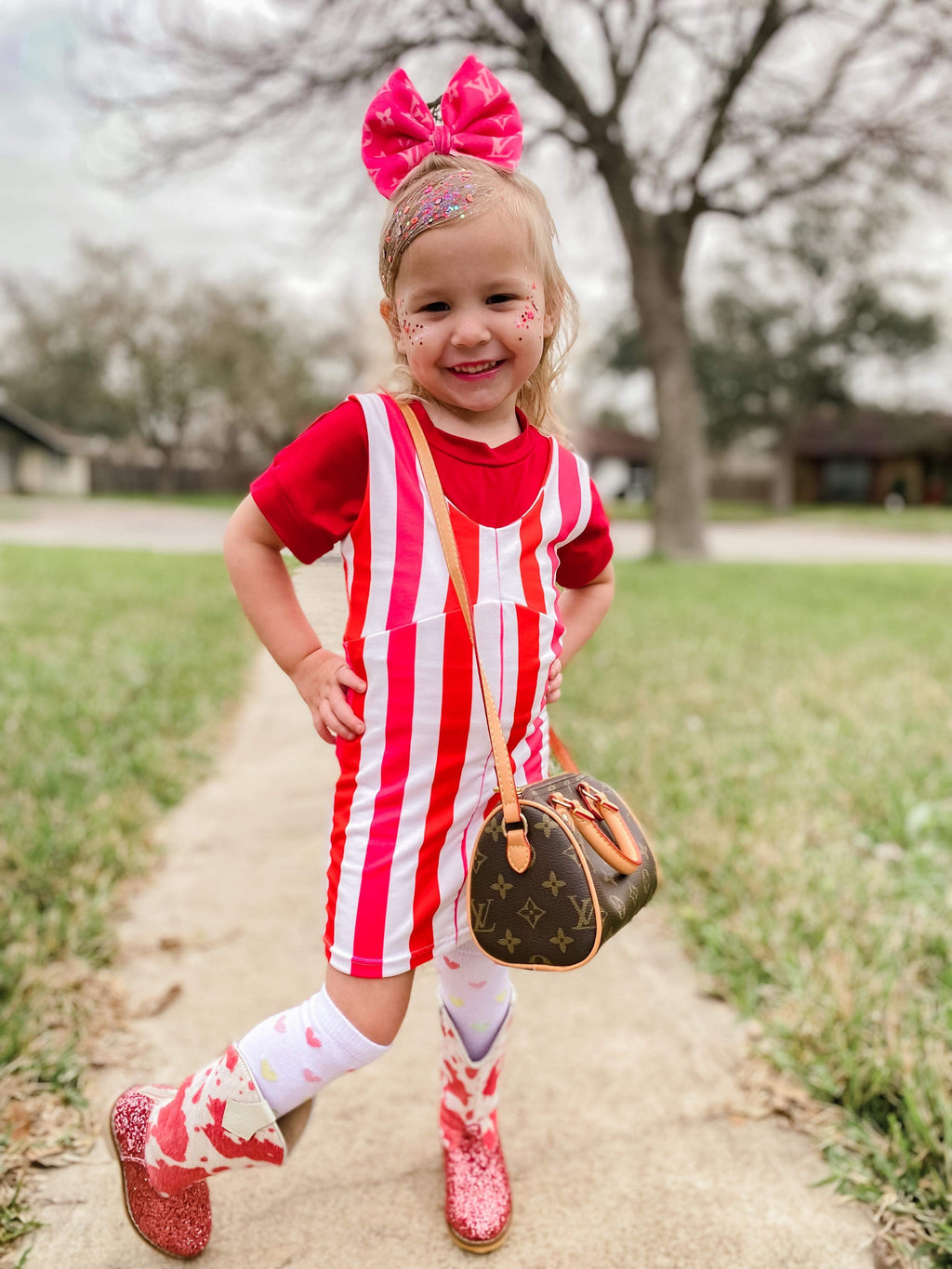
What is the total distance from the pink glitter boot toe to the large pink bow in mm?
1399

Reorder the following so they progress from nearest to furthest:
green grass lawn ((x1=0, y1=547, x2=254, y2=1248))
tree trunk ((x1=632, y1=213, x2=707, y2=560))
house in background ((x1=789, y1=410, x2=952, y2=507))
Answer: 1. green grass lawn ((x1=0, y1=547, x2=254, y2=1248))
2. tree trunk ((x1=632, y1=213, x2=707, y2=560))
3. house in background ((x1=789, y1=410, x2=952, y2=507))

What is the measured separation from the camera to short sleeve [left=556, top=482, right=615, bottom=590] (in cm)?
155

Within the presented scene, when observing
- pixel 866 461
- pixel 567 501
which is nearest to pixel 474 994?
pixel 567 501

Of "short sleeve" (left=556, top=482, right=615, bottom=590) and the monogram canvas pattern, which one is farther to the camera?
"short sleeve" (left=556, top=482, right=615, bottom=590)

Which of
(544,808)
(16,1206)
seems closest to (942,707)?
(544,808)

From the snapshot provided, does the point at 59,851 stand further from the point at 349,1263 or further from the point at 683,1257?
the point at 683,1257

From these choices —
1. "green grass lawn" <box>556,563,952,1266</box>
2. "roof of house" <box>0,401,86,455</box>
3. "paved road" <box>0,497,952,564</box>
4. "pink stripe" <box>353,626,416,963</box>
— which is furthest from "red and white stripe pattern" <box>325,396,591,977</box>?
"roof of house" <box>0,401,86,455</box>

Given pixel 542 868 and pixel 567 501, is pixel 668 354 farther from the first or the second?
pixel 542 868

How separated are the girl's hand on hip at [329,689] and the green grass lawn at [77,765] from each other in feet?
3.08

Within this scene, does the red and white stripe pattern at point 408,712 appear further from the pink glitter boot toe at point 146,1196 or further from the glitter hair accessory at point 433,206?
the pink glitter boot toe at point 146,1196

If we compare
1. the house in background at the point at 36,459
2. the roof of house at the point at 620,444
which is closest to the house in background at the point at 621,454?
the roof of house at the point at 620,444

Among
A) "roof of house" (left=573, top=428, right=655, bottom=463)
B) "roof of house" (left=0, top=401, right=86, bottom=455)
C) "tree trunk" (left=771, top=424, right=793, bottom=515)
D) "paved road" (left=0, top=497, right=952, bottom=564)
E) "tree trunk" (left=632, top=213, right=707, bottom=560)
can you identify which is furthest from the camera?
"roof of house" (left=573, top=428, right=655, bottom=463)

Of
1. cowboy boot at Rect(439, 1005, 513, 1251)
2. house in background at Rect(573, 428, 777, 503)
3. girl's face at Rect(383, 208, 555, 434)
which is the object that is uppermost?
girl's face at Rect(383, 208, 555, 434)

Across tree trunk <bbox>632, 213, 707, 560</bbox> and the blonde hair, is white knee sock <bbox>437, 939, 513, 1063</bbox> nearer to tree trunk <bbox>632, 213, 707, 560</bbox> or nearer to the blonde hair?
the blonde hair
